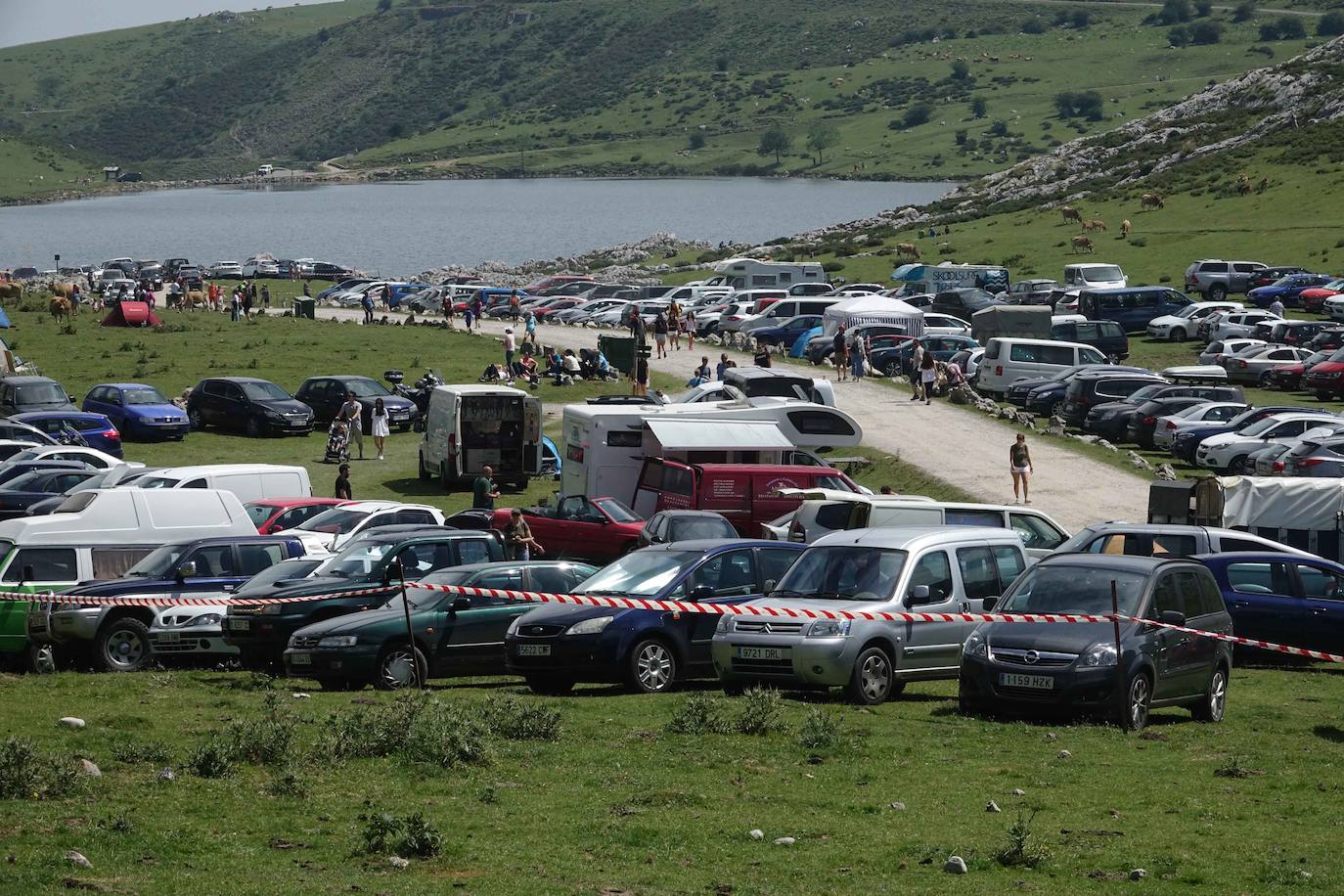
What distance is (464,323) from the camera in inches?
2768

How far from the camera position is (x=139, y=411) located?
4150 centimetres

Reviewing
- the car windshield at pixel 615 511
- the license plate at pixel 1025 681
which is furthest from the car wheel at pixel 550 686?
the car windshield at pixel 615 511

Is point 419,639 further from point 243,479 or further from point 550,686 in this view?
point 243,479

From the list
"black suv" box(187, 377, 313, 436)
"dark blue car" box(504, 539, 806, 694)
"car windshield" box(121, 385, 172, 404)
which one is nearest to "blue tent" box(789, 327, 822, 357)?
"black suv" box(187, 377, 313, 436)

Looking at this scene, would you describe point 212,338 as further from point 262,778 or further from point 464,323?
point 262,778

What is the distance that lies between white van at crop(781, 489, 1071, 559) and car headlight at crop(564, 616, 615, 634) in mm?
6291

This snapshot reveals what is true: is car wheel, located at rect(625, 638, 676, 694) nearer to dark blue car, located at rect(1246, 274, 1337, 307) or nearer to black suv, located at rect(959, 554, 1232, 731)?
black suv, located at rect(959, 554, 1232, 731)

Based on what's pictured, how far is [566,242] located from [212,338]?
349 ft

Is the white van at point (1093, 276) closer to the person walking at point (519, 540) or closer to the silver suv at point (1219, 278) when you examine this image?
the silver suv at point (1219, 278)

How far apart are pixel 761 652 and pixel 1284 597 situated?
7.73 metres

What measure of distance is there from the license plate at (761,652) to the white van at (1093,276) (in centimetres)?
5638

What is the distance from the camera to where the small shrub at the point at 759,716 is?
44.6 feet

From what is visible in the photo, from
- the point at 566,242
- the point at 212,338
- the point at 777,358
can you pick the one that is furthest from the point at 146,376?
the point at 566,242

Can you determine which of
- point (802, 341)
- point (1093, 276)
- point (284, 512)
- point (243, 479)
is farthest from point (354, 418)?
point (1093, 276)
